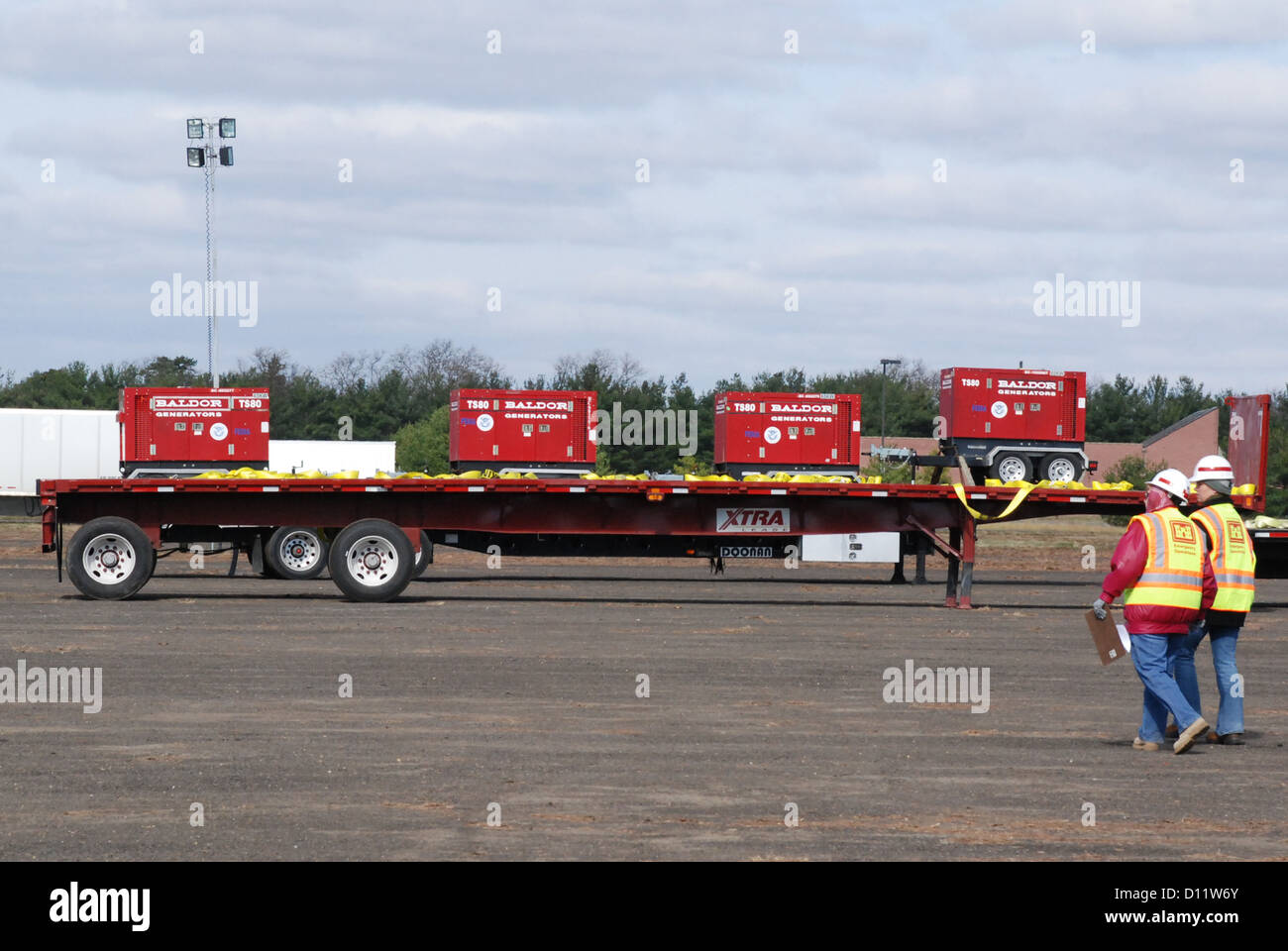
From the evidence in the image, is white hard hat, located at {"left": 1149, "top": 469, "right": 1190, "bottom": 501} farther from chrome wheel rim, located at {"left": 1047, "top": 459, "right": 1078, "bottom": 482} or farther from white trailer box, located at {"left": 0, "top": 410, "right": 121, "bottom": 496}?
white trailer box, located at {"left": 0, "top": 410, "right": 121, "bottom": 496}

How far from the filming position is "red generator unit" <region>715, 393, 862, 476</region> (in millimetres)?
36375

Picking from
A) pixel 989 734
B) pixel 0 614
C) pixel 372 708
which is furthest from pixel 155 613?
pixel 989 734

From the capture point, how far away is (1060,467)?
3409 cm

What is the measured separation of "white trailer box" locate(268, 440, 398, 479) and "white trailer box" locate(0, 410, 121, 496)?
31.9ft

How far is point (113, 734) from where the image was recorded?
11445 mm

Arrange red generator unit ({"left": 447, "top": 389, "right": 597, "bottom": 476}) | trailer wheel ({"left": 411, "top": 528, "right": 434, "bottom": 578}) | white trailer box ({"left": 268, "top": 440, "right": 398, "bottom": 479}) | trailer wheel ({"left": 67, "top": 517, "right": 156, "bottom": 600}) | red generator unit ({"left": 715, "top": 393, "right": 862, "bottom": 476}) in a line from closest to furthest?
trailer wheel ({"left": 67, "top": 517, "right": 156, "bottom": 600}) < trailer wheel ({"left": 411, "top": 528, "right": 434, "bottom": 578}) < red generator unit ({"left": 447, "top": 389, "right": 597, "bottom": 476}) < red generator unit ({"left": 715, "top": 393, "right": 862, "bottom": 476}) < white trailer box ({"left": 268, "top": 440, "right": 398, "bottom": 479})

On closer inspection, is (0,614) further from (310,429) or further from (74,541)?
(310,429)

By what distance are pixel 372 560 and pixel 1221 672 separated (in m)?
14.2

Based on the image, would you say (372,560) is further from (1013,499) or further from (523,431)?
(523,431)

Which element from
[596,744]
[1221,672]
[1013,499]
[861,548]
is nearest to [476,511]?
[1013,499]

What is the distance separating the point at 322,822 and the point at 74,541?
15.8 meters

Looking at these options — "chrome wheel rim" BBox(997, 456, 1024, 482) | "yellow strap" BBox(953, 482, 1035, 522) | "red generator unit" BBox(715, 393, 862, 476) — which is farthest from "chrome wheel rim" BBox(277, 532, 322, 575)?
"chrome wheel rim" BBox(997, 456, 1024, 482)

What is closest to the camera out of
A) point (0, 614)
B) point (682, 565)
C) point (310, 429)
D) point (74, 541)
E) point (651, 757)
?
point (651, 757)
